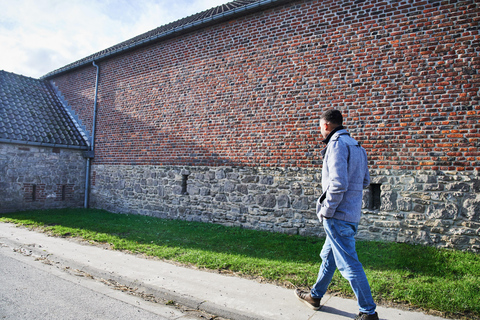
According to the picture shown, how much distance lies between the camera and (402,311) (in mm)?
3430

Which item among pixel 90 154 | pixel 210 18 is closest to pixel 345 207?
pixel 210 18

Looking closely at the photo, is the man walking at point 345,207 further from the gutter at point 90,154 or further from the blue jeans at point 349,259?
the gutter at point 90,154

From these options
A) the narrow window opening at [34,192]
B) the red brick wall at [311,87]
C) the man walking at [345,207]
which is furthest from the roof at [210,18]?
the man walking at [345,207]

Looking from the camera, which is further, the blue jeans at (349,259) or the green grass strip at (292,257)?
the green grass strip at (292,257)

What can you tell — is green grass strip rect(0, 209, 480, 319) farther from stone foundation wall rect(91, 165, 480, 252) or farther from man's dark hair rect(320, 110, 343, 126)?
man's dark hair rect(320, 110, 343, 126)

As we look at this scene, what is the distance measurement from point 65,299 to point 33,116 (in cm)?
1079

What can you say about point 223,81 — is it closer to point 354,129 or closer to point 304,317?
point 354,129

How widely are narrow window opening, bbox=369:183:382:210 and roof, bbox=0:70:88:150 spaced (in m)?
10.8

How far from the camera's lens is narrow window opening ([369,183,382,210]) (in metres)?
6.39

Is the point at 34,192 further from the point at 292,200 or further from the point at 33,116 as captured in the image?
the point at 292,200

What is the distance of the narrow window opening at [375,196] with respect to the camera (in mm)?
6391

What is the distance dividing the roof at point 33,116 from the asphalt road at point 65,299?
7560 mm

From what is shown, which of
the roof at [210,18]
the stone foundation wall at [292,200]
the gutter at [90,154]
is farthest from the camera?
the gutter at [90,154]

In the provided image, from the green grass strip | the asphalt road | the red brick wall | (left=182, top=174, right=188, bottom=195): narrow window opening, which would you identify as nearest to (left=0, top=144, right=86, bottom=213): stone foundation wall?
the green grass strip
